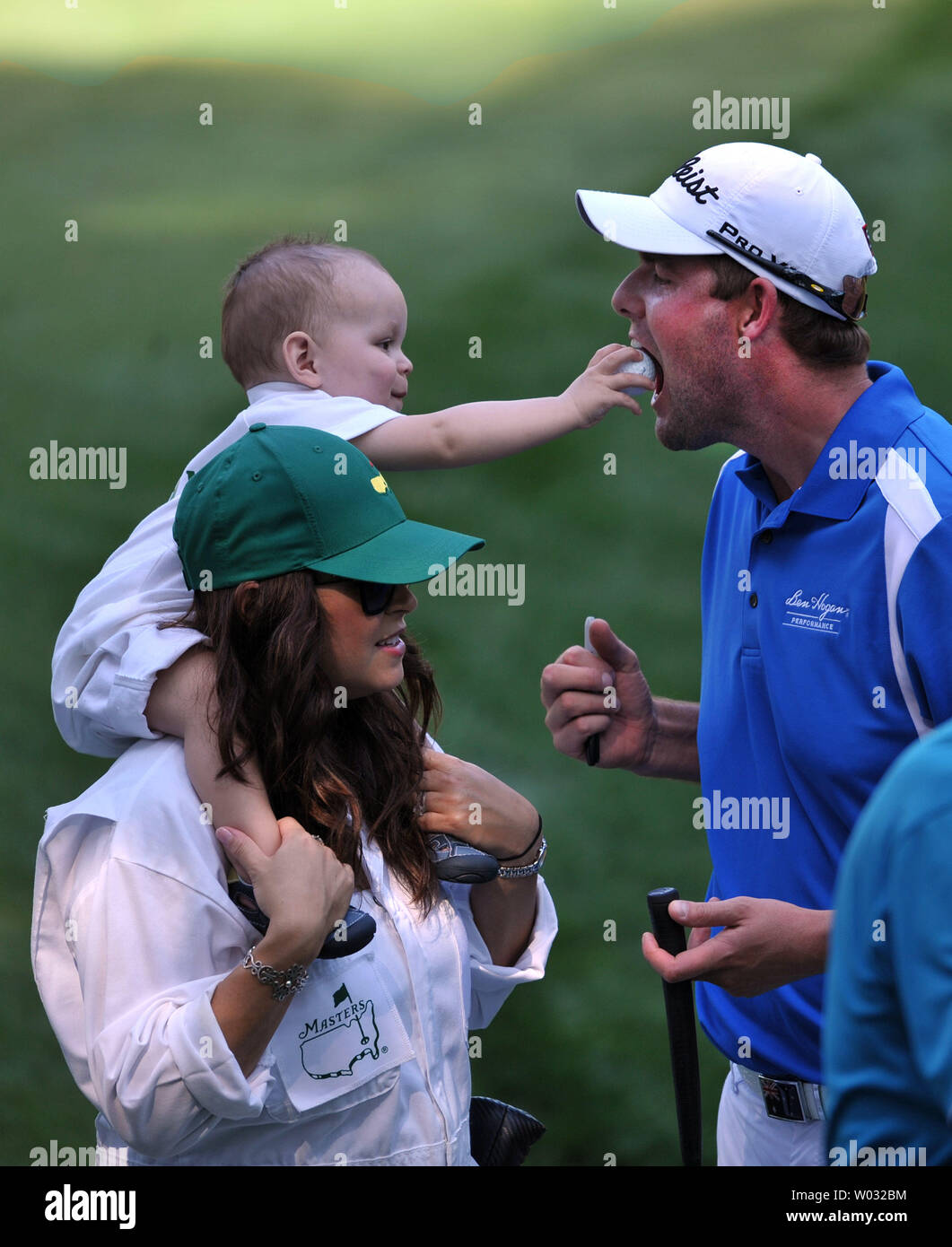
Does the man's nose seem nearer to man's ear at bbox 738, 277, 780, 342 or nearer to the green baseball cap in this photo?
man's ear at bbox 738, 277, 780, 342

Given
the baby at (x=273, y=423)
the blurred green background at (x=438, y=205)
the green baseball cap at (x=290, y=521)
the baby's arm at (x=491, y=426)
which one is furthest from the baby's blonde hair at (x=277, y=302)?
the blurred green background at (x=438, y=205)

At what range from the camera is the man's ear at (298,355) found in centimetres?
237

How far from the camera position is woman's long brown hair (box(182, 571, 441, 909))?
1.70 m

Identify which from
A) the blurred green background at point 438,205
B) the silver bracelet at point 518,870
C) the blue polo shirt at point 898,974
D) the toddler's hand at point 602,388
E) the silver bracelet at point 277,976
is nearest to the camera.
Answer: the blue polo shirt at point 898,974

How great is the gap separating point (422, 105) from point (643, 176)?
2.76 feet

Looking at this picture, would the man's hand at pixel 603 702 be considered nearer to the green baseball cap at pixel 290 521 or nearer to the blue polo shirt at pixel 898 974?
the green baseball cap at pixel 290 521

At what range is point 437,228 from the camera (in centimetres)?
480

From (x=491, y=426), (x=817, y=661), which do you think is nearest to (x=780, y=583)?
(x=817, y=661)

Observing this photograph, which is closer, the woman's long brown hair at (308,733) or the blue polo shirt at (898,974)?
the blue polo shirt at (898,974)

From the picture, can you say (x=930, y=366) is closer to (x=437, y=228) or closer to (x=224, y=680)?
(x=437, y=228)

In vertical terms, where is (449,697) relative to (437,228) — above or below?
below

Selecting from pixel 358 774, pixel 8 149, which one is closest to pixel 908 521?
pixel 358 774

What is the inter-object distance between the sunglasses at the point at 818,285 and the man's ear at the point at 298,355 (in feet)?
2.37
